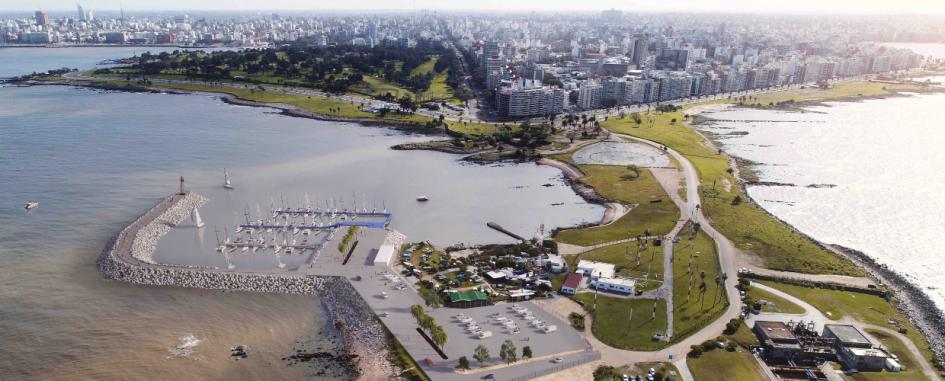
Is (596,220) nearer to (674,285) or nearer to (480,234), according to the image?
(480,234)

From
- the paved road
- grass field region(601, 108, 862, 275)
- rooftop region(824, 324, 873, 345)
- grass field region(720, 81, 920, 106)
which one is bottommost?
the paved road

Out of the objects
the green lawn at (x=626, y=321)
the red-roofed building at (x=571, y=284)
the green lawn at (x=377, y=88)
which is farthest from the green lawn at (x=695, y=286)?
the green lawn at (x=377, y=88)

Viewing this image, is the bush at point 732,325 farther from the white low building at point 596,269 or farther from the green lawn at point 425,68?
the green lawn at point 425,68

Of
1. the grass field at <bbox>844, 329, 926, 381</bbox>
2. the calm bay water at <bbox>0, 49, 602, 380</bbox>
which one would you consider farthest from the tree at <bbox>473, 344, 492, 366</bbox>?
the grass field at <bbox>844, 329, 926, 381</bbox>

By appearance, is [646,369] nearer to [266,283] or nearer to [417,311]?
[417,311]

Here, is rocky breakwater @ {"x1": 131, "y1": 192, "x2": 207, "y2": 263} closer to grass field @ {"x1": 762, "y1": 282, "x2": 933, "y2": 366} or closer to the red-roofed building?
the red-roofed building
